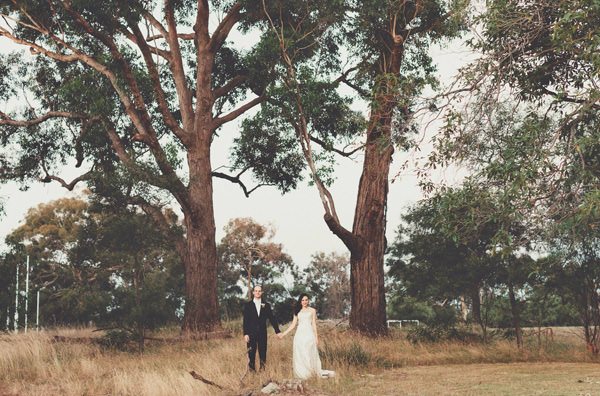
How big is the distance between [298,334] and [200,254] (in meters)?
10.4

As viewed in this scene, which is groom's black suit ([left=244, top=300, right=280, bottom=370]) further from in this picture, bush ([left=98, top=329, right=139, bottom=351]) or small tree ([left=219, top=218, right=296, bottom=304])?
small tree ([left=219, top=218, right=296, bottom=304])

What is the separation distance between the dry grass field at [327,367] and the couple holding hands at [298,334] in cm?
43

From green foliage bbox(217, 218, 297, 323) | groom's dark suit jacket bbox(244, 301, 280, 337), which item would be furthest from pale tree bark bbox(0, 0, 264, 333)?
green foliage bbox(217, 218, 297, 323)

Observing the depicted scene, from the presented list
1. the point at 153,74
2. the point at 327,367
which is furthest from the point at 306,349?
the point at 153,74

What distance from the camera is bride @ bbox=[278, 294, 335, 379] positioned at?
13820 millimetres

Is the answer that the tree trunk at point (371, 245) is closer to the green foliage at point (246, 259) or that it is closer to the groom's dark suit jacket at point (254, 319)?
the groom's dark suit jacket at point (254, 319)

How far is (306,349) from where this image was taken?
13836mm

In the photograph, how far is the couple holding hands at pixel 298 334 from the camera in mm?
13844

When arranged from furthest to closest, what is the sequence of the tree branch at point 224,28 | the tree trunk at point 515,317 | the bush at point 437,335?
1. the tree branch at point 224,28
2. the tree trunk at point 515,317
3. the bush at point 437,335

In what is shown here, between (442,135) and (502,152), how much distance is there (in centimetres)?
158

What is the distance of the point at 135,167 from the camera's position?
22234mm

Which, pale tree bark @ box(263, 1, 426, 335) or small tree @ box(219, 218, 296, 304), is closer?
pale tree bark @ box(263, 1, 426, 335)

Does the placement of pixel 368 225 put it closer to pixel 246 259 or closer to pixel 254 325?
pixel 254 325

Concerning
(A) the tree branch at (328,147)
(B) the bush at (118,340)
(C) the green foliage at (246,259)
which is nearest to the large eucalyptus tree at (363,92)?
(A) the tree branch at (328,147)
